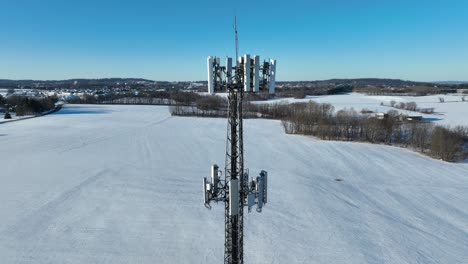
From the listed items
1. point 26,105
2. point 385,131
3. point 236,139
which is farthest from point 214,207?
point 26,105

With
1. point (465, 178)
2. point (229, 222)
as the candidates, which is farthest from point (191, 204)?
point (465, 178)

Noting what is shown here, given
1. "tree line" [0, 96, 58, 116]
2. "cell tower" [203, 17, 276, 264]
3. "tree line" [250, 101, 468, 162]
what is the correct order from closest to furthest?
"cell tower" [203, 17, 276, 264], "tree line" [250, 101, 468, 162], "tree line" [0, 96, 58, 116]

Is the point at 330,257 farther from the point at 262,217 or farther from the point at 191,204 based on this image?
the point at 191,204

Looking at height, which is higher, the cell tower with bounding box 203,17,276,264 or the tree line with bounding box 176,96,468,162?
the cell tower with bounding box 203,17,276,264

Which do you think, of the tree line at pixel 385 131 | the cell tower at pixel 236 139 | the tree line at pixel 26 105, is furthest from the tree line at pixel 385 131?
the tree line at pixel 26 105

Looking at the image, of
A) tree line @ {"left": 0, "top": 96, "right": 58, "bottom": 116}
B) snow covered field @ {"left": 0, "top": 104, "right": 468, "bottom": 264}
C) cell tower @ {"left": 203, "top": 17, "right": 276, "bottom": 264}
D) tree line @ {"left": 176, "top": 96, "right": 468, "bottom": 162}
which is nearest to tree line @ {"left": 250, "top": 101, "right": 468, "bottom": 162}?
tree line @ {"left": 176, "top": 96, "right": 468, "bottom": 162}

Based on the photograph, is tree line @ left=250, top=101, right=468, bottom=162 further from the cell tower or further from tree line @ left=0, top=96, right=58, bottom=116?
tree line @ left=0, top=96, right=58, bottom=116
